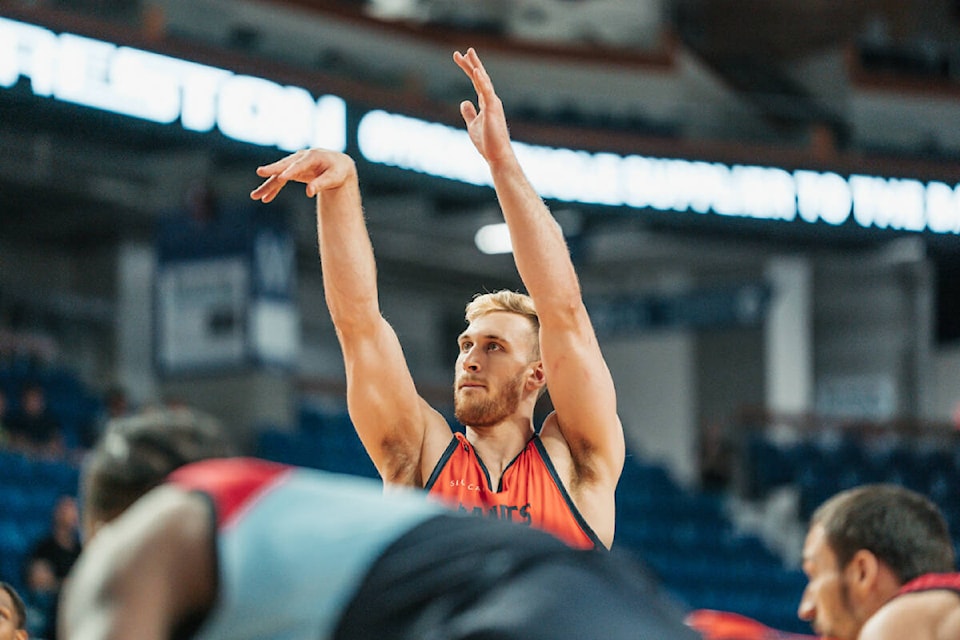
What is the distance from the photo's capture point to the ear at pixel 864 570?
304cm

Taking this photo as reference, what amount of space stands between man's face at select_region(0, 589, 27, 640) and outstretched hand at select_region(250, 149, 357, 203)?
1290 millimetres

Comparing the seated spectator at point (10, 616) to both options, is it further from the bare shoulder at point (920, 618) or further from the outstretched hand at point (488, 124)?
the bare shoulder at point (920, 618)

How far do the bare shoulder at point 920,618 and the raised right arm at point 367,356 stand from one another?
Result: 4.20 ft

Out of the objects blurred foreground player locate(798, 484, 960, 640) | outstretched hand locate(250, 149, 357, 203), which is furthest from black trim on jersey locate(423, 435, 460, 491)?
blurred foreground player locate(798, 484, 960, 640)

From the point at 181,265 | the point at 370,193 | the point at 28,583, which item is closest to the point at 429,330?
the point at 370,193

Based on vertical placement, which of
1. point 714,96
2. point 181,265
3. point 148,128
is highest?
point 714,96

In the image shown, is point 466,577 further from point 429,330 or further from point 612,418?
point 429,330

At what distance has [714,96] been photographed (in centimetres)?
1762

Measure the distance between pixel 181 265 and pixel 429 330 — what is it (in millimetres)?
7629

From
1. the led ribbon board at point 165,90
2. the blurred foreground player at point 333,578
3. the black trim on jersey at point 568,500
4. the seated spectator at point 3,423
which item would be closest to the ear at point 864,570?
the black trim on jersey at point 568,500

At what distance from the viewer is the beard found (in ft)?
12.0

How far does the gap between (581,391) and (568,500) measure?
288mm

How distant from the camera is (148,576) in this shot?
5.79 feet

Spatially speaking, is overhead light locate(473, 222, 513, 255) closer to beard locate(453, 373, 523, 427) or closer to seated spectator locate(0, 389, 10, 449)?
seated spectator locate(0, 389, 10, 449)
